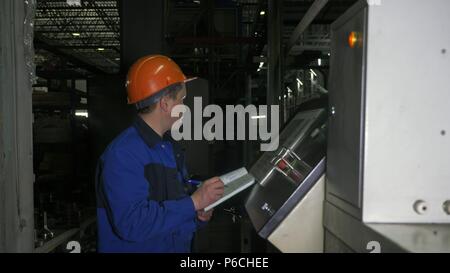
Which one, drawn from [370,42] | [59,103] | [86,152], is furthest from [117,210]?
[59,103]

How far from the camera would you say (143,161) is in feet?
5.17

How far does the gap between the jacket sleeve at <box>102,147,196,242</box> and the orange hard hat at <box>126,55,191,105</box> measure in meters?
0.33

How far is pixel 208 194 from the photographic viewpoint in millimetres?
1560

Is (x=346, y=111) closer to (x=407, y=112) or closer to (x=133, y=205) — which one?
(x=407, y=112)

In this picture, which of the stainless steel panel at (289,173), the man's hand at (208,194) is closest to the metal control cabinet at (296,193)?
the stainless steel panel at (289,173)

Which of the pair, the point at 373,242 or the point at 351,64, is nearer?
the point at 373,242

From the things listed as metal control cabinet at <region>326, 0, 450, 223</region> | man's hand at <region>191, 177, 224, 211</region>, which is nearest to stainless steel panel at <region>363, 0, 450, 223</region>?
metal control cabinet at <region>326, 0, 450, 223</region>

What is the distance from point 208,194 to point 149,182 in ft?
0.91

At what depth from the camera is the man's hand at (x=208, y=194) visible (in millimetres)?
1557

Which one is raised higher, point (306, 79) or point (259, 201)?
point (306, 79)

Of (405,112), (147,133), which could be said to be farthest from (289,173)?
(147,133)

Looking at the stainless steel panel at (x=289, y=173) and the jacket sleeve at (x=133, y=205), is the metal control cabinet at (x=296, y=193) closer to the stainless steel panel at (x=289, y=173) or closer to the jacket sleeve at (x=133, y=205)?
the stainless steel panel at (x=289, y=173)
